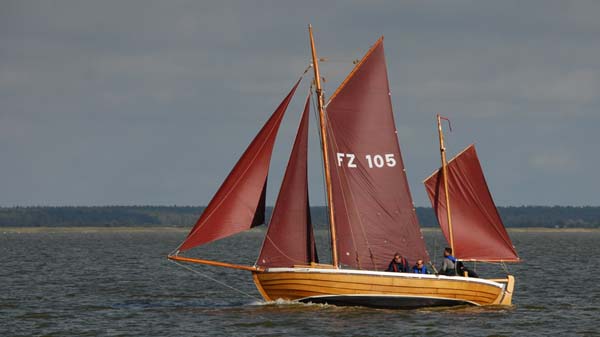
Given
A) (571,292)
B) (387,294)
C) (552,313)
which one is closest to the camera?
(387,294)

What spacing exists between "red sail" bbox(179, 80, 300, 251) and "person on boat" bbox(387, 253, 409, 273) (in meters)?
5.51

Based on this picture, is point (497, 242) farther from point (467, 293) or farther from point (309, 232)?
point (309, 232)

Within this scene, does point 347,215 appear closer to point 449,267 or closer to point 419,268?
point 419,268

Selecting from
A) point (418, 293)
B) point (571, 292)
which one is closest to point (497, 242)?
point (418, 293)

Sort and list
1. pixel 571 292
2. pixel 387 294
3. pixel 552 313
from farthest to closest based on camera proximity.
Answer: pixel 571 292
pixel 552 313
pixel 387 294

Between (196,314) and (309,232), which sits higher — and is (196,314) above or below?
below

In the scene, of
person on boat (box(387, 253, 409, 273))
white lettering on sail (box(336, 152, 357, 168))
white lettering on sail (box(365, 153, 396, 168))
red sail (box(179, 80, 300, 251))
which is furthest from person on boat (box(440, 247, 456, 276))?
red sail (box(179, 80, 300, 251))

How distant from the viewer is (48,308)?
4903 cm

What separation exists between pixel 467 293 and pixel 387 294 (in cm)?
338

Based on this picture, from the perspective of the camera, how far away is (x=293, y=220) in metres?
44.8

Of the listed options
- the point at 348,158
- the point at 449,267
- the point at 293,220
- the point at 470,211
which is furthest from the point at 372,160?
the point at 449,267

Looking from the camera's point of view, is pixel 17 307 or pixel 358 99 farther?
pixel 17 307

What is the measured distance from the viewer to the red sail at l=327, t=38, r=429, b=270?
45.4 metres

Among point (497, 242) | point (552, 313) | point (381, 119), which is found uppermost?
point (381, 119)
